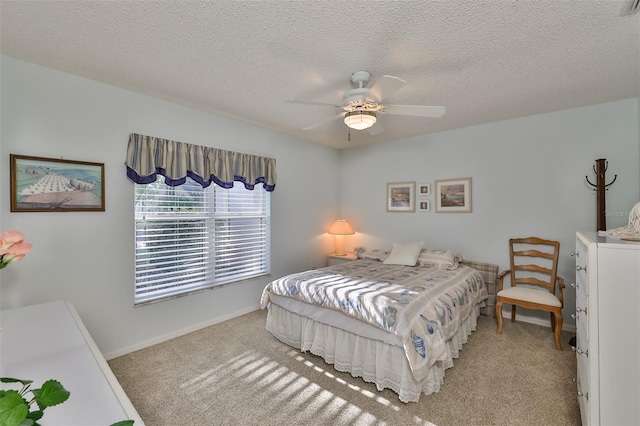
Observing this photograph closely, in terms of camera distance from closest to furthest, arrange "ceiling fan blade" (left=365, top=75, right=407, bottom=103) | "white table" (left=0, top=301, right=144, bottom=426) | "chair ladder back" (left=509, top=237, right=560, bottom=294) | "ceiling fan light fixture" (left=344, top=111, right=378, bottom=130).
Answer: "white table" (left=0, top=301, right=144, bottom=426), "ceiling fan blade" (left=365, top=75, right=407, bottom=103), "ceiling fan light fixture" (left=344, top=111, right=378, bottom=130), "chair ladder back" (left=509, top=237, right=560, bottom=294)

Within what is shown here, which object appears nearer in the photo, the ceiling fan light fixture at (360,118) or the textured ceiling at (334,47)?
the textured ceiling at (334,47)

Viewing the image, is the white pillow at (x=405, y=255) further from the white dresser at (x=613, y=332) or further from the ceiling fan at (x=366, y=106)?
the white dresser at (x=613, y=332)

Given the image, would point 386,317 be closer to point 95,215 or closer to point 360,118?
point 360,118

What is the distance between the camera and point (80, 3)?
5.53ft

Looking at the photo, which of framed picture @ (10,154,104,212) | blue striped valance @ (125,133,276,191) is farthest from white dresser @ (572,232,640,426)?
framed picture @ (10,154,104,212)

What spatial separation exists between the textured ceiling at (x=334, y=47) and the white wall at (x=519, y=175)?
40 cm

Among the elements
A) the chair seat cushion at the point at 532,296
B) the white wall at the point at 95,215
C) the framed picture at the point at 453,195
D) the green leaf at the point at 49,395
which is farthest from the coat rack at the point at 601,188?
the green leaf at the point at 49,395

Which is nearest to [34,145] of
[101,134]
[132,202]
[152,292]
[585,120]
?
[101,134]

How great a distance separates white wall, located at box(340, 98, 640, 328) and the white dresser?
227cm

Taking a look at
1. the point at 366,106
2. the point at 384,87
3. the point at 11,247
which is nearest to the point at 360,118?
the point at 366,106

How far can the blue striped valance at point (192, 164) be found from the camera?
9.43 feet

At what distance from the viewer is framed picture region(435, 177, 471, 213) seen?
3.99 metres

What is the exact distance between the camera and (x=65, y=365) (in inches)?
46.6

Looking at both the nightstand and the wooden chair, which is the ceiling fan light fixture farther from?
the nightstand
